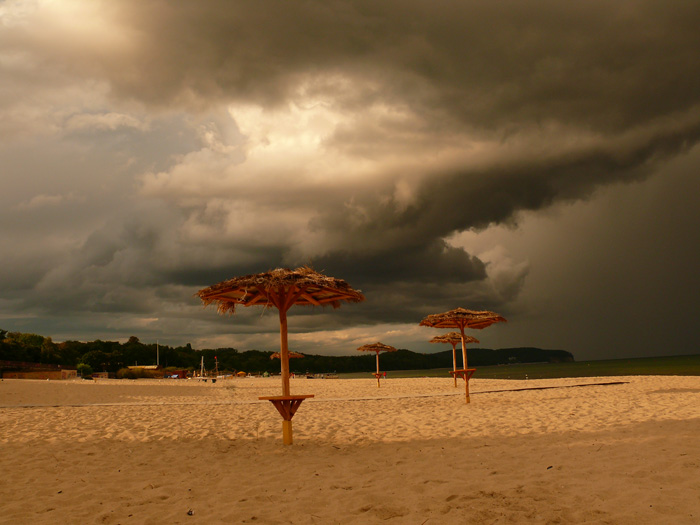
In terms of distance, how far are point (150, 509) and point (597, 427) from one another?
25.3 feet

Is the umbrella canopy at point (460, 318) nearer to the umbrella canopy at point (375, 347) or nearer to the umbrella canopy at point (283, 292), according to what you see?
the umbrella canopy at point (283, 292)

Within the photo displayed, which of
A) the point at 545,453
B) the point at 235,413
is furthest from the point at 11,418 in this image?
the point at 545,453

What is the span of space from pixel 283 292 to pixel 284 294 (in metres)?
0.06

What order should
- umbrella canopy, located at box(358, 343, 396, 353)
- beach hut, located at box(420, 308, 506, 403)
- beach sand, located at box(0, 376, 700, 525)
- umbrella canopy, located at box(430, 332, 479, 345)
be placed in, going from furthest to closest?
umbrella canopy, located at box(358, 343, 396, 353) → umbrella canopy, located at box(430, 332, 479, 345) → beach hut, located at box(420, 308, 506, 403) → beach sand, located at box(0, 376, 700, 525)

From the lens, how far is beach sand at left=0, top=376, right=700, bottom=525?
4.40 metres

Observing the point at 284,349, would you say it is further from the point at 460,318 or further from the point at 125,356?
the point at 125,356

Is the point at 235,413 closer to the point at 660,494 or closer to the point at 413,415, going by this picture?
the point at 413,415

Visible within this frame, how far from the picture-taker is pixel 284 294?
8.16m

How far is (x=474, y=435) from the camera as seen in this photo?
8.23 metres

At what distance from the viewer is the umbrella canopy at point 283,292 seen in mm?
7500

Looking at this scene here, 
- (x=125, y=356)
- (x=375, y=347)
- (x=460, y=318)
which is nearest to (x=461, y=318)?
(x=460, y=318)

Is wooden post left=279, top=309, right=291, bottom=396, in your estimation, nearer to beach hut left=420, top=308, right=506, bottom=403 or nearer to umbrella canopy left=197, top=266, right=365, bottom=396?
umbrella canopy left=197, top=266, right=365, bottom=396

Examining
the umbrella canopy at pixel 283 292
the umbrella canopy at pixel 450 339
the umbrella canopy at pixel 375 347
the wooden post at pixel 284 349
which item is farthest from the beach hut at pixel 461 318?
the umbrella canopy at pixel 375 347

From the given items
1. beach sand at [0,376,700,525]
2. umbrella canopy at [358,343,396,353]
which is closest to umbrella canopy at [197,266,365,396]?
beach sand at [0,376,700,525]
